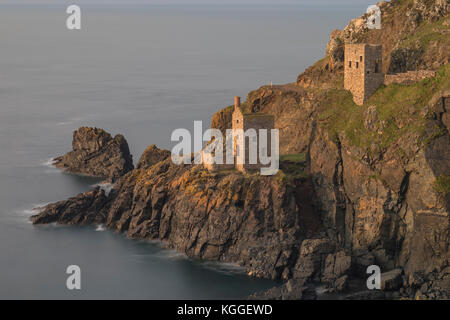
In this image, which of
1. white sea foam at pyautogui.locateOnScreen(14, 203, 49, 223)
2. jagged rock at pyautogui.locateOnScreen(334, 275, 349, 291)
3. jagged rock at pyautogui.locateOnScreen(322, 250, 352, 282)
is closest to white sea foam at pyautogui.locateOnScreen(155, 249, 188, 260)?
jagged rock at pyautogui.locateOnScreen(322, 250, 352, 282)

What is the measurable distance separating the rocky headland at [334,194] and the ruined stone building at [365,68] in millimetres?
1149

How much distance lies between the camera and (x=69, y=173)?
146 meters

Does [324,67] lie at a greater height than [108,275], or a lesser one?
greater

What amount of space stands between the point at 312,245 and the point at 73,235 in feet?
112

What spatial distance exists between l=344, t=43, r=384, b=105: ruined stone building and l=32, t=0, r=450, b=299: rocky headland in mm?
1149

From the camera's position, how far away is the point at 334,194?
103750mm

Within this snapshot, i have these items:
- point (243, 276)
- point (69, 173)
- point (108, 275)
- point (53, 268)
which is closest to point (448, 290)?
point (243, 276)

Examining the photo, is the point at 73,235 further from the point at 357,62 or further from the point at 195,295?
the point at 357,62

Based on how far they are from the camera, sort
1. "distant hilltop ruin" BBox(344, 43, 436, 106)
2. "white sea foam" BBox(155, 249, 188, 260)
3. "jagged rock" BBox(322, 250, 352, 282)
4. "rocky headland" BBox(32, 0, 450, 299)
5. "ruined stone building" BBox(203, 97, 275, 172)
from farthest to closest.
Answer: "ruined stone building" BBox(203, 97, 275, 172) → "distant hilltop ruin" BBox(344, 43, 436, 106) → "white sea foam" BBox(155, 249, 188, 260) → "rocky headland" BBox(32, 0, 450, 299) → "jagged rock" BBox(322, 250, 352, 282)

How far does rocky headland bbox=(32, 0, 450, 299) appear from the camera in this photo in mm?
93125

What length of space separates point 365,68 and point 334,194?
50.4ft

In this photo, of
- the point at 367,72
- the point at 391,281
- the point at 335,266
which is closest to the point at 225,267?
the point at 335,266

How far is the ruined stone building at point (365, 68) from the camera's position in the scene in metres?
105

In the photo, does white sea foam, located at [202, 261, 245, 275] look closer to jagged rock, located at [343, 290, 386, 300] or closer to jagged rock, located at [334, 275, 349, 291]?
jagged rock, located at [334, 275, 349, 291]
